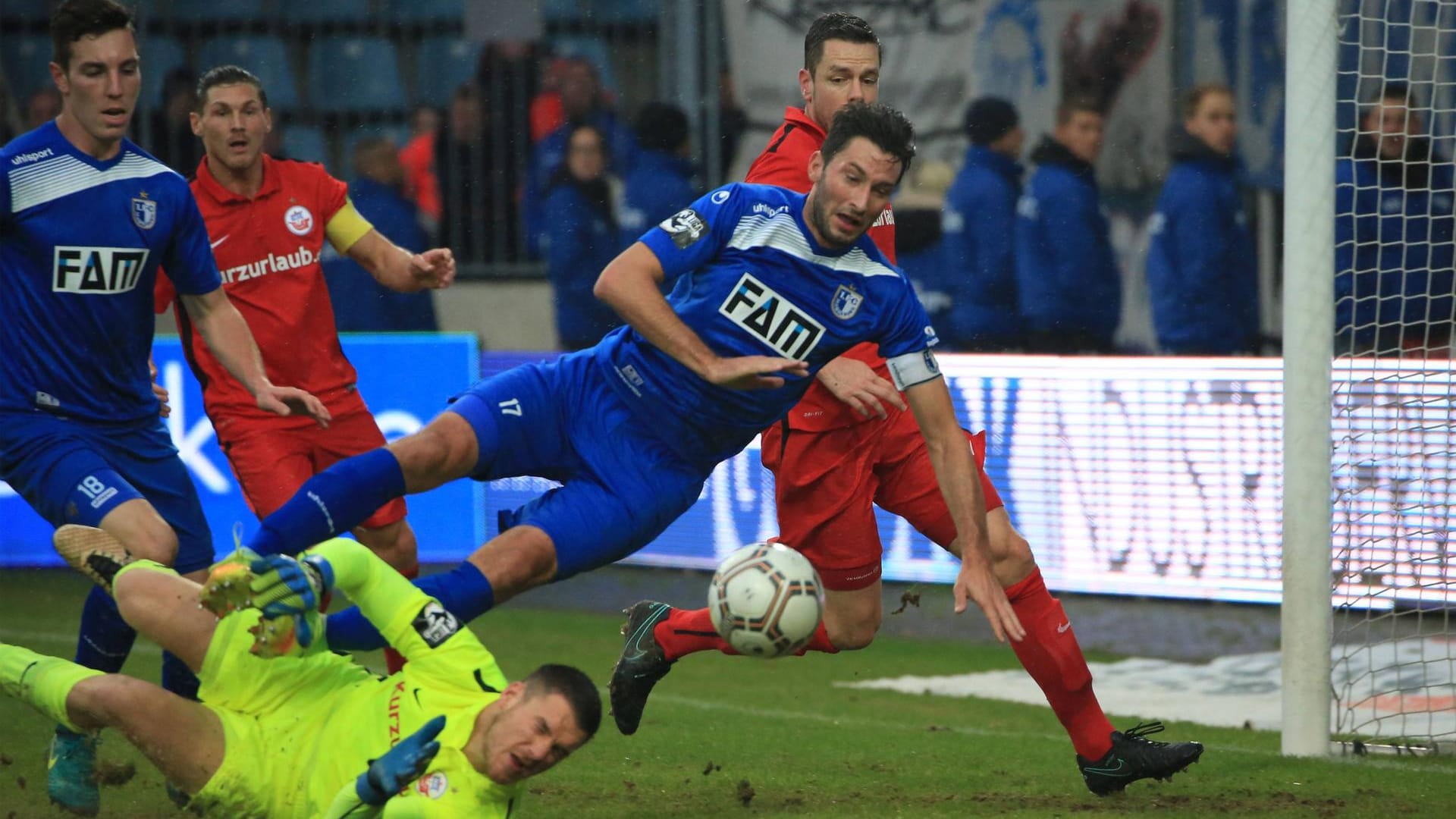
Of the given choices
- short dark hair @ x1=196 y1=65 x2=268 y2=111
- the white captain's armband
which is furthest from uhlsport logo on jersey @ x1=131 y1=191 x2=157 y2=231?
the white captain's armband

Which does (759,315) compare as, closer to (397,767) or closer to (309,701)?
(309,701)

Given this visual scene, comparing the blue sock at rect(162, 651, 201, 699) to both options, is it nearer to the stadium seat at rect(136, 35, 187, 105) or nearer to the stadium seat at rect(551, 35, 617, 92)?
the stadium seat at rect(551, 35, 617, 92)

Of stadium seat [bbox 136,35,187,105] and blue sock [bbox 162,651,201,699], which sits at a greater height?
stadium seat [bbox 136,35,187,105]

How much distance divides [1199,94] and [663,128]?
350cm

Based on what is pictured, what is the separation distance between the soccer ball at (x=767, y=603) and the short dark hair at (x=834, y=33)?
208 cm

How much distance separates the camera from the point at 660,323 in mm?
5273

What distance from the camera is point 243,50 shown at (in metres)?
12.7

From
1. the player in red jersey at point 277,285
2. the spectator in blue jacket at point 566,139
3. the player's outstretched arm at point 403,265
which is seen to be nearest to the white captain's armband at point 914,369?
the player's outstretched arm at point 403,265

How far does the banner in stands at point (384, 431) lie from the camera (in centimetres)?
1076

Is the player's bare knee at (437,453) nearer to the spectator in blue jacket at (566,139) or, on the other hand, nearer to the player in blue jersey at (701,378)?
the player in blue jersey at (701,378)

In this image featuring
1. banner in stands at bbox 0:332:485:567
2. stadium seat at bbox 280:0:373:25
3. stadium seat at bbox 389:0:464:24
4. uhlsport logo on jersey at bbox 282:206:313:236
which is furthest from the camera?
stadium seat at bbox 389:0:464:24

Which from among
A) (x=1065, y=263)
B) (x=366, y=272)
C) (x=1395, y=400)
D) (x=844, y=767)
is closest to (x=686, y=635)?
(x=844, y=767)

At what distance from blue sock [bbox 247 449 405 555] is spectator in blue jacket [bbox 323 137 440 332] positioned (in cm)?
660

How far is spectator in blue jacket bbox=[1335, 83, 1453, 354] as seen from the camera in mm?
8180
